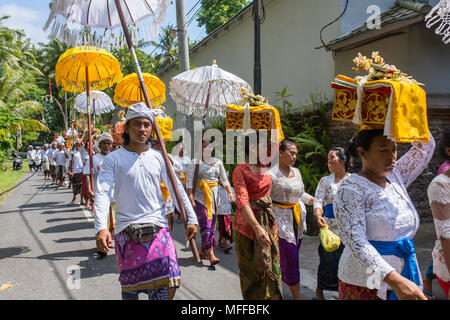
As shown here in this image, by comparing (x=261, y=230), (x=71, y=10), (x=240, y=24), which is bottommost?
(x=261, y=230)

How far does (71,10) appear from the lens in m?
3.56

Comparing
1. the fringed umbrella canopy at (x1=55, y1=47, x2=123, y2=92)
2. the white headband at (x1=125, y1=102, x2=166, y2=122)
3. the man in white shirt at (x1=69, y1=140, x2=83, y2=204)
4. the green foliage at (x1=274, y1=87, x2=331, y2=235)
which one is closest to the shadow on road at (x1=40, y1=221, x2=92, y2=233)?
the man in white shirt at (x1=69, y1=140, x2=83, y2=204)

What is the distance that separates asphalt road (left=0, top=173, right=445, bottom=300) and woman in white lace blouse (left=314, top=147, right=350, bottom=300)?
37 centimetres

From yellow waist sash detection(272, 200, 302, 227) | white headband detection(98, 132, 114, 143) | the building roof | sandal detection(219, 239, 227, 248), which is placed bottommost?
sandal detection(219, 239, 227, 248)

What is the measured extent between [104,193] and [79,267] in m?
3.28

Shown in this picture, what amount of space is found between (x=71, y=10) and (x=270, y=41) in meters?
9.24

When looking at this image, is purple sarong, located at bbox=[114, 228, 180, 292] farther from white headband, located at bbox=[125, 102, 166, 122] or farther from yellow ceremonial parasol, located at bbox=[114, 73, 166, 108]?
yellow ceremonial parasol, located at bbox=[114, 73, 166, 108]

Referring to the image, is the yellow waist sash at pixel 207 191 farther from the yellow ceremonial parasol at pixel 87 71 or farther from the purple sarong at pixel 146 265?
the purple sarong at pixel 146 265

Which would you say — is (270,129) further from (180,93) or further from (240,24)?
(240,24)

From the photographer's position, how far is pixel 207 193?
20.1 feet

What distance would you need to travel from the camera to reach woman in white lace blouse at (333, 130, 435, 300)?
6.99ft
